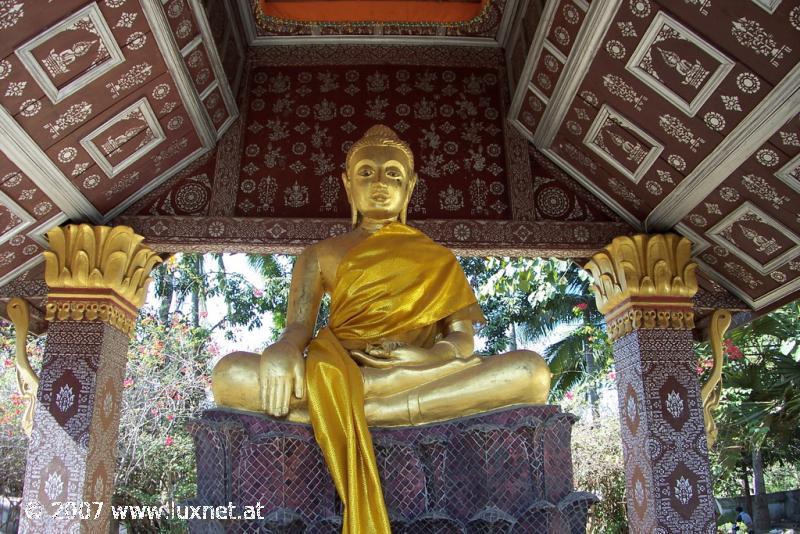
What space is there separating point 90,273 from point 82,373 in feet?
2.22

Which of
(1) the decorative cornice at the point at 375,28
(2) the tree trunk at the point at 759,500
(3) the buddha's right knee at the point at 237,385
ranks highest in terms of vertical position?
(1) the decorative cornice at the point at 375,28

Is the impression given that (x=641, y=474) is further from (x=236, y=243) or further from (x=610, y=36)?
(x=236, y=243)

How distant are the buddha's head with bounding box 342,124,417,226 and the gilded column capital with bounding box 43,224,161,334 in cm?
241

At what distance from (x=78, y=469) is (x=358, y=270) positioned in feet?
8.80

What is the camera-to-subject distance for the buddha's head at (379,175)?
3.43m

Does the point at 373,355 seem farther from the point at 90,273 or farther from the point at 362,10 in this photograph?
the point at 362,10

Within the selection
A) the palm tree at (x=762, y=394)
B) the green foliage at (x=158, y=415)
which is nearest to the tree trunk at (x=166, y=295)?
the green foliage at (x=158, y=415)

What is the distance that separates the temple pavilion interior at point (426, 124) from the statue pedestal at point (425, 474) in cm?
247

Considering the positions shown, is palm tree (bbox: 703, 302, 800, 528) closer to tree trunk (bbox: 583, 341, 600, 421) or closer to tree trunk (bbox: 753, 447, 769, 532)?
tree trunk (bbox: 753, 447, 769, 532)

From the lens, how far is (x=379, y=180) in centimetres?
342

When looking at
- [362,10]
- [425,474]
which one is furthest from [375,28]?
[425,474]

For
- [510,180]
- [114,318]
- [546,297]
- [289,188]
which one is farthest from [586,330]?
[114,318]

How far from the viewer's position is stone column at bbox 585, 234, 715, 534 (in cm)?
487

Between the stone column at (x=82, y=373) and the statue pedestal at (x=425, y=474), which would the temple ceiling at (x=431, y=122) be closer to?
the stone column at (x=82, y=373)
